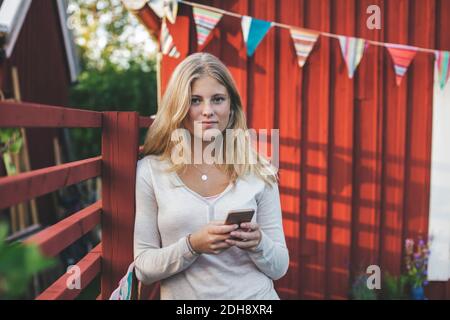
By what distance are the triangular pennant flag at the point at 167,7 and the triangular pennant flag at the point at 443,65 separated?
2.09m

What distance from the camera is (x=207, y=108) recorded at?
1905mm

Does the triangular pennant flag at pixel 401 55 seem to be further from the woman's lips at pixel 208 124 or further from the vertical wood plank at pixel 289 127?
the woman's lips at pixel 208 124

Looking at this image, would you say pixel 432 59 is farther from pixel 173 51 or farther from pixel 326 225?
pixel 173 51

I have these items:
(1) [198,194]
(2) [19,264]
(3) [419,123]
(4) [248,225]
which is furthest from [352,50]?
(2) [19,264]

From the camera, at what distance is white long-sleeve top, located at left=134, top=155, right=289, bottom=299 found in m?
1.80

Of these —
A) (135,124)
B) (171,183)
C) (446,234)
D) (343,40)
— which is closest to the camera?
(171,183)

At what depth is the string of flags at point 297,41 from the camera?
374 centimetres

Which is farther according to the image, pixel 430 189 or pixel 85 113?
pixel 430 189

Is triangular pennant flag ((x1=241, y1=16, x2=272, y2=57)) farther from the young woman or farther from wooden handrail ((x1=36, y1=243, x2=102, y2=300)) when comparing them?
wooden handrail ((x1=36, y1=243, x2=102, y2=300))

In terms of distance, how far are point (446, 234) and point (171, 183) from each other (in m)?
3.04

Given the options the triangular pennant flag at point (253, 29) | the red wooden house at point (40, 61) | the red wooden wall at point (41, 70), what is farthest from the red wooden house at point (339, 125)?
the red wooden wall at point (41, 70)

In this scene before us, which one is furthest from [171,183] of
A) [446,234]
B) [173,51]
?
[446,234]

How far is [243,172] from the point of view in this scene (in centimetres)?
196

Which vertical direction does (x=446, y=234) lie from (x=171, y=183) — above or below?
below
